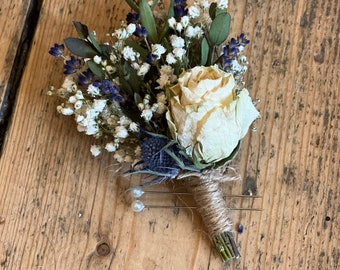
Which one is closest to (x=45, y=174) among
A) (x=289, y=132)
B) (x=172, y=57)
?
(x=172, y=57)

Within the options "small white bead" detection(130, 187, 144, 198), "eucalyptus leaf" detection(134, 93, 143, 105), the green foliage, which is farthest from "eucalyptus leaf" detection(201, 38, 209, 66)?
"small white bead" detection(130, 187, 144, 198)

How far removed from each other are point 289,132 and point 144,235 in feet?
0.99

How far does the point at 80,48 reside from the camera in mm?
1011

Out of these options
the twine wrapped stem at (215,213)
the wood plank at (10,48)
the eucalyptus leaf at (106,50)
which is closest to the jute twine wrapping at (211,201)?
the twine wrapped stem at (215,213)

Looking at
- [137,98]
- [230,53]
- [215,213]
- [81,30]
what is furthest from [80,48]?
[215,213]

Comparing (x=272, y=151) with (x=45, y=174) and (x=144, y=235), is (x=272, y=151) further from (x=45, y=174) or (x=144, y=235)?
(x=45, y=174)

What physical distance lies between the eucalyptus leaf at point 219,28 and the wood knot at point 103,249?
371mm

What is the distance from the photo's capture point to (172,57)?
94 cm

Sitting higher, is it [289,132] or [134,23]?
[134,23]

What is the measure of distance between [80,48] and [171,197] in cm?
29

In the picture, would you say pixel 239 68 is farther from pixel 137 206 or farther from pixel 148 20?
pixel 137 206

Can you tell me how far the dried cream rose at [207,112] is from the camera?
0.88 metres

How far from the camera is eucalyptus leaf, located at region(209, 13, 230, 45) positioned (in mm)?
953

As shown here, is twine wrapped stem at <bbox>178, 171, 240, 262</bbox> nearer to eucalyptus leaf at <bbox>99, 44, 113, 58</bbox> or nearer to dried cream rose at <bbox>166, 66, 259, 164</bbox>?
dried cream rose at <bbox>166, 66, 259, 164</bbox>
